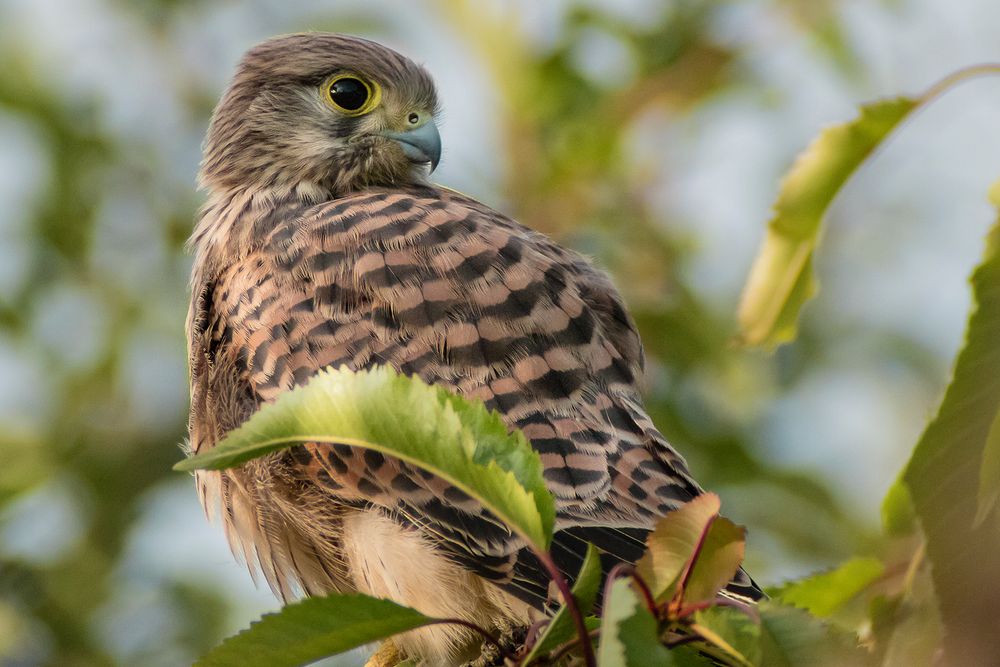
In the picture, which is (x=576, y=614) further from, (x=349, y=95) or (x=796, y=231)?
(x=349, y=95)

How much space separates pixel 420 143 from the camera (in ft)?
14.0

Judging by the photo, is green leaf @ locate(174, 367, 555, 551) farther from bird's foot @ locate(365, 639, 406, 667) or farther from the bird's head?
the bird's head

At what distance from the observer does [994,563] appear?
131 centimetres

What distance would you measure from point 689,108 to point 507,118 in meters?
0.87

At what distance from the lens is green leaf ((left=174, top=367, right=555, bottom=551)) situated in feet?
5.53

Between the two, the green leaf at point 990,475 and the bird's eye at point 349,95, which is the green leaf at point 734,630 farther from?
the bird's eye at point 349,95

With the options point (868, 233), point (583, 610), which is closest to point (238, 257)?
point (583, 610)

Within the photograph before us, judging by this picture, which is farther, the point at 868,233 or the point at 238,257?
the point at 868,233

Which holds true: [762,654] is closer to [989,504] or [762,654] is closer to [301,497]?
[989,504]

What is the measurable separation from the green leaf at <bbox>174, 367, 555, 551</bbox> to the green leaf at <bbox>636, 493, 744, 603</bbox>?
0.15 meters

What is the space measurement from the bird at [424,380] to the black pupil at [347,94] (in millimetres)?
618

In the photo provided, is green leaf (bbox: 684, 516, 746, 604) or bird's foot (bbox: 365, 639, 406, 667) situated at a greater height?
green leaf (bbox: 684, 516, 746, 604)

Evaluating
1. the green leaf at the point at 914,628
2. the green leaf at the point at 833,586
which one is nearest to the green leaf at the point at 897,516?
the green leaf at the point at 833,586

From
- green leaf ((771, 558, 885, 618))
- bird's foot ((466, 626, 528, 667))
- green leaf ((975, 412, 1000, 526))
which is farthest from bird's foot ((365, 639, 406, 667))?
green leaf ((975, 412, 1000, 526))
